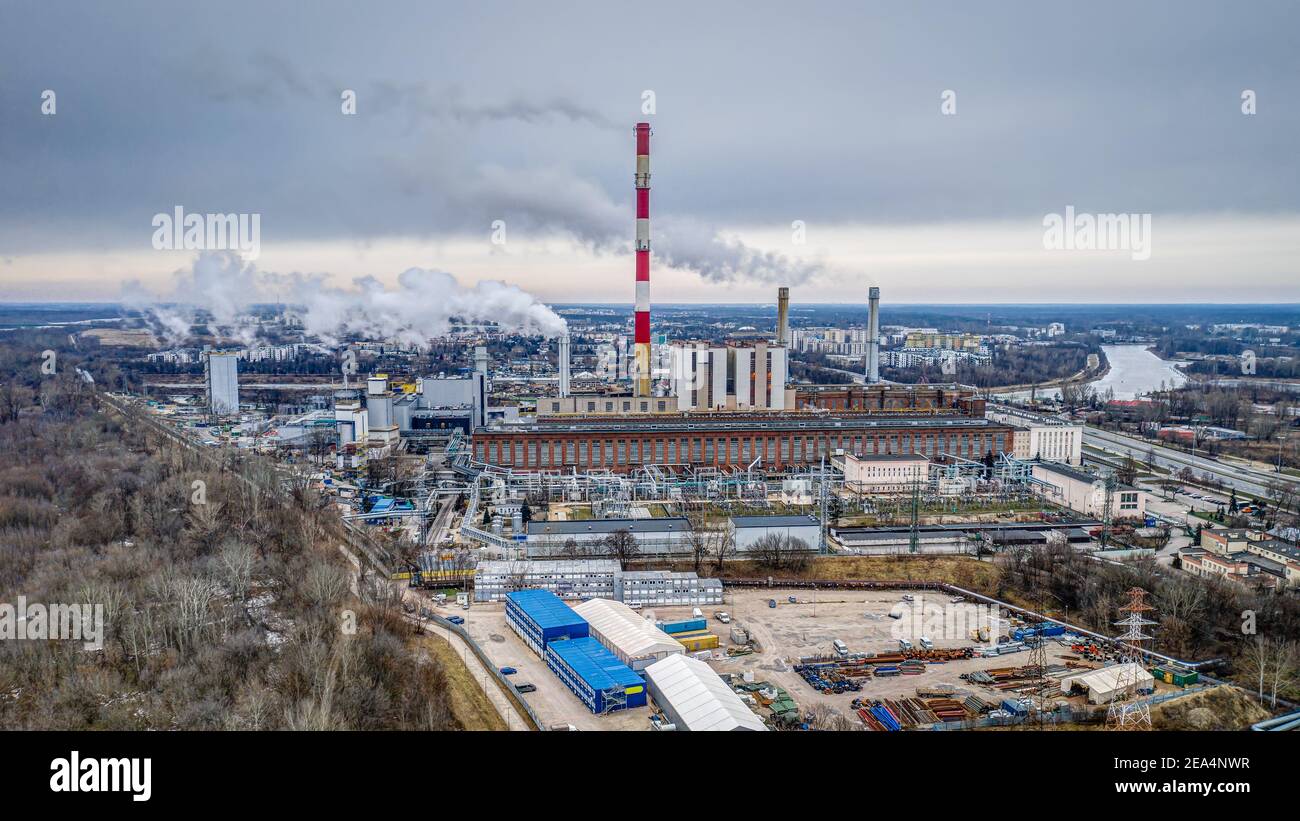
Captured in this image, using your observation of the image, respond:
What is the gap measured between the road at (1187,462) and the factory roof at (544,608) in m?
11.1

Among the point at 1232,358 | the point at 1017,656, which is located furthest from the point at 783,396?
the point at 1232,358

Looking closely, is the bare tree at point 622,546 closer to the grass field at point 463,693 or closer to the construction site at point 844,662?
the construction site at point 844,662

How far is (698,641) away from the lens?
25.0ft

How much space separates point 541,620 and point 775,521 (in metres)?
3.93

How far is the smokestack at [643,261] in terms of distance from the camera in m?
14.8

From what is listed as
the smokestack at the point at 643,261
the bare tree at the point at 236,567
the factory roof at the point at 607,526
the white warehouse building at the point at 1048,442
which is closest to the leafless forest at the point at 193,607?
the bare tree at the point at 236,567

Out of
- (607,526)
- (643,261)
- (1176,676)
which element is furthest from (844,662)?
(643,261)

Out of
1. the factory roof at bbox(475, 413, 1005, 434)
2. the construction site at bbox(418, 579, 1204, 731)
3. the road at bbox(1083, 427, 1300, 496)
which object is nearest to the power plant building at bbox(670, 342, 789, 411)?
the factory roof at bbox(475, 413, 1005, 434)

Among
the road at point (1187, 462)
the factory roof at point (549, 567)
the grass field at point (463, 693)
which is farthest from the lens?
the road at point (1187, 462)

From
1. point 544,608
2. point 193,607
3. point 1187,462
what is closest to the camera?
point 193,607

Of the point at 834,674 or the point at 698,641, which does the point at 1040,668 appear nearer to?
the point at 834,674

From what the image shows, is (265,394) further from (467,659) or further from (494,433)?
(467,659)

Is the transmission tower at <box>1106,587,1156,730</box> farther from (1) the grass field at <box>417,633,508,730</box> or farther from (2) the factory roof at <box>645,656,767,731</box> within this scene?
(1) the grass field at <box>417,633,508,730</box>
